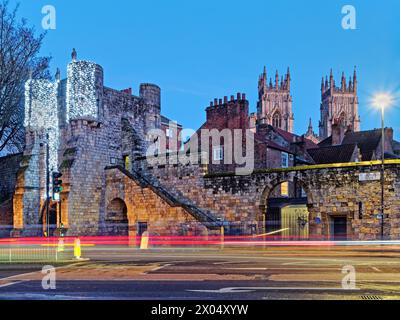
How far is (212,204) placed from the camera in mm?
29375

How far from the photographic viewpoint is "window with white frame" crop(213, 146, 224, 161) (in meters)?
35.2

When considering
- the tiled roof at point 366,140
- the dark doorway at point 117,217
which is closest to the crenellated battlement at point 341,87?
the tiled roof at point 366,140

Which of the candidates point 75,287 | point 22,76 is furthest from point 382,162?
point 22,76

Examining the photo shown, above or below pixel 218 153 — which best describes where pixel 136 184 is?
below

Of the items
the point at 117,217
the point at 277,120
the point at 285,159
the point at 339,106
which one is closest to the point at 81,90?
the point at 117,217

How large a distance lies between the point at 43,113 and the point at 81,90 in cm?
429

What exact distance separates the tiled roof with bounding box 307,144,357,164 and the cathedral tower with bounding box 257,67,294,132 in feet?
195

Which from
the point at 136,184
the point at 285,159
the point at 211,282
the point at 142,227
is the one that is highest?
the point at 285,159

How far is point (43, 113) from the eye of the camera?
34312mm

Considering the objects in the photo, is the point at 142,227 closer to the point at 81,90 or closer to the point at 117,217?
the point at 117,217

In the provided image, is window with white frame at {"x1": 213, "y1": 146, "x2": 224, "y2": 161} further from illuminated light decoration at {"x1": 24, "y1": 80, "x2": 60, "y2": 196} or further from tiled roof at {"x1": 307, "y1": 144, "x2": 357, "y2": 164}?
tiled roof at {"x1": 307, "y1": 144, "x2": 357, "y2": 164}

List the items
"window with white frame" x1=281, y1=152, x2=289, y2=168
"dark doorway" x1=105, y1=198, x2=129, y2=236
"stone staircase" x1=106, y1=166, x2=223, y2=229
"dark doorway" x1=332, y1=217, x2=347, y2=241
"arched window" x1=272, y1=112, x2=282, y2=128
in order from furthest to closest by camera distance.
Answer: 1. "arched window" x1=272, y1=112, x2=282, y2=128
2. "window with white frame" x1=281, y1=152, x2=289, y2=168
3. "dark doorway" x1=105, y1=198, x2=129, y2=236
4. "stone staircase" x1=106, y1=166, x2=223, y2=229
5. "dark doorway" x1=332, y1=217, x2=347, y2=241

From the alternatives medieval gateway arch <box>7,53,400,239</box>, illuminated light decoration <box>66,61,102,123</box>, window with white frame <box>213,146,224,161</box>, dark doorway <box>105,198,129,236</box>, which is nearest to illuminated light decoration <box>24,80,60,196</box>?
medieval gateway arch <box>7,53,400,239</box>
